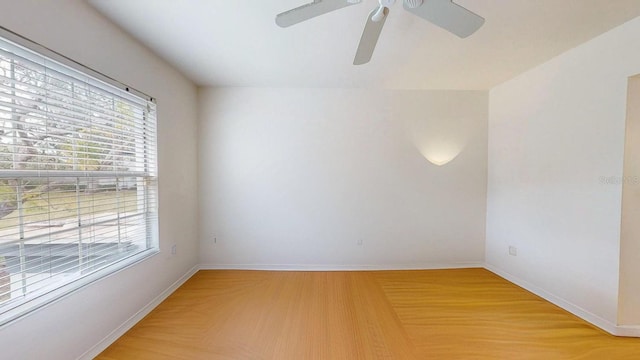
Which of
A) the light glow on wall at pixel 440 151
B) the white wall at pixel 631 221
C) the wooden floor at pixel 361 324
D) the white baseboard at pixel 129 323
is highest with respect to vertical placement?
the light glow on wall at pixel 440 151

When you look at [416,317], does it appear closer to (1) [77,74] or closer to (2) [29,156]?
(2) [29,156]

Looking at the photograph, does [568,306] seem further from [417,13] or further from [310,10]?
[310,10]

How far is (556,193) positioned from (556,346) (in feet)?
4.68

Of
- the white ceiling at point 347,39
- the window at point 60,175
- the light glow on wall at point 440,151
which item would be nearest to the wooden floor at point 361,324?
the window at point 60,175

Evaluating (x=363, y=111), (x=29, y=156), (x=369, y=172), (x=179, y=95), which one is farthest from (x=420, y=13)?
(x=179, y=95)

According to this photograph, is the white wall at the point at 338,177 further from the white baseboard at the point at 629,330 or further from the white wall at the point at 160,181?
the white baseboard at the point at 629,330

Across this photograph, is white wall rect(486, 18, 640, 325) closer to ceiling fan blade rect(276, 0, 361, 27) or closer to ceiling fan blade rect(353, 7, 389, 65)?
ceiling fan blade rect(353, 7, 389, 65)

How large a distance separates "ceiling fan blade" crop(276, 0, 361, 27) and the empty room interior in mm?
11

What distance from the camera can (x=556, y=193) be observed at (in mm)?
2381

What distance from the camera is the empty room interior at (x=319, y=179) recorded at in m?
1.47

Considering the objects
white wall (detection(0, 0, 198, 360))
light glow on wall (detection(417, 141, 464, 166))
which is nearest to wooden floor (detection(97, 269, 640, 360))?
white wall (detection(0, 0, 198, 360))

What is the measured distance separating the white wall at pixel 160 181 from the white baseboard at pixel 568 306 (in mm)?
4098

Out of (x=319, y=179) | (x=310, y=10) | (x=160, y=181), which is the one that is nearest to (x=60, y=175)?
(x=160, y=181)

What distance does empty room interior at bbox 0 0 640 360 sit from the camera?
147cm
